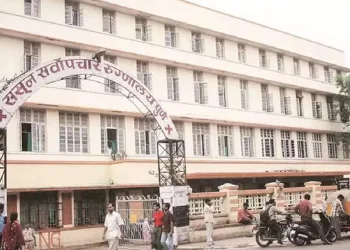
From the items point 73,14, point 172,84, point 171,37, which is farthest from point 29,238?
point 171,37

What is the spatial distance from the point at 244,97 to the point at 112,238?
21762 mm

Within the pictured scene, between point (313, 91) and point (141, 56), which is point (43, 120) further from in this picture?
point (313, 91)

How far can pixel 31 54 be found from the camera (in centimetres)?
2412

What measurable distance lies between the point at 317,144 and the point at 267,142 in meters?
6.15

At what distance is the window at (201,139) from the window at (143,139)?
307cm

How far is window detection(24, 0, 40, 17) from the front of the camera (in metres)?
24.2

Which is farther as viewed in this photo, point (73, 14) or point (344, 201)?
point (73, 14)

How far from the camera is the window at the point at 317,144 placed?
3925 cm

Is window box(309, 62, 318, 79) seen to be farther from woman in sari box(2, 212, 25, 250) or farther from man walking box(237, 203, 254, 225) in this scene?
woman in sari box(2, 212, 25, 250)

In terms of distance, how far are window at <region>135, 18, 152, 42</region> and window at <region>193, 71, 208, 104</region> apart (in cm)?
394

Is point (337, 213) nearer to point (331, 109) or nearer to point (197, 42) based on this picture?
point (197, 42)

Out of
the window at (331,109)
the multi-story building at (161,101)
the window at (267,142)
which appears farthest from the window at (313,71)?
the window at (267,142)

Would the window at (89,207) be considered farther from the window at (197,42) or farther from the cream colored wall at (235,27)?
the window at (197,42)

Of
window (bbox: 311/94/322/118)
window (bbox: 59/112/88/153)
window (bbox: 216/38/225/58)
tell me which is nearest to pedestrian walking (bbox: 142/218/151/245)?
window (bbox: 59/112/88/153)
